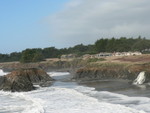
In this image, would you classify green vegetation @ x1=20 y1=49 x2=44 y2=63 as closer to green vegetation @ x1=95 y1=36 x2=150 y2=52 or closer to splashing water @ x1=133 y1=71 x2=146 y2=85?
green vegetation @ x1=95 y1=36 x2=150 y2=52

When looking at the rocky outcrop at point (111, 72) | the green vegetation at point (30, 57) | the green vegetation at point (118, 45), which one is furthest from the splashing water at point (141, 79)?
the green vegetation at point (30, 57)

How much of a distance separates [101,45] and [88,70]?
78317 mm

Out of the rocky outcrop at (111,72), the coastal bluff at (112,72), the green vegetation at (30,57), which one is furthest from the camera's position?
the green vegetation at (30,57)

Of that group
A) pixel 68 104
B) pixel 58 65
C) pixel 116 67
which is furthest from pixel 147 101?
pixel 58 65

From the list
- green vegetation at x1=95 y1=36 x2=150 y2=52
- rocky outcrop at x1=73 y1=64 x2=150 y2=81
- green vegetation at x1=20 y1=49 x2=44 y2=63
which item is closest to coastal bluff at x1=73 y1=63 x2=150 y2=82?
rocky outcrop at x1=73 y1=64 x2=150 y2=81

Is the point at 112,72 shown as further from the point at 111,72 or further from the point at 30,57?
the point at 30,57

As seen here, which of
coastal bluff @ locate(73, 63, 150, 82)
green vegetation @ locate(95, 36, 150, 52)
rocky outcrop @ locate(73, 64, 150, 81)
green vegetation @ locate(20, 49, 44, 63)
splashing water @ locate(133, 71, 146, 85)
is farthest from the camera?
green vegetation @ locate(20, 49, 44, 63)

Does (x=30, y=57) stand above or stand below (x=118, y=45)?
below

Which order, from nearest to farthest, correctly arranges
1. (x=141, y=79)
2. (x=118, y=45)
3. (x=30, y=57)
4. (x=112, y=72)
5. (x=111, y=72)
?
(x=141, y=79) < (x=112, y=72) < (x=111, y=72) < (x=118, y=45) < (x=30, y=57)

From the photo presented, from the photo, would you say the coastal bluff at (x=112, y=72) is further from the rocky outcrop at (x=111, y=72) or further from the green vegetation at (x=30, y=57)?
the green vegetation at (x=30, y=57)

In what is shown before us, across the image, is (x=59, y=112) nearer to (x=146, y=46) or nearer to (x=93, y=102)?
(x=93, y=102)

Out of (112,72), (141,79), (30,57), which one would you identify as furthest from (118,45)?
(141,79)

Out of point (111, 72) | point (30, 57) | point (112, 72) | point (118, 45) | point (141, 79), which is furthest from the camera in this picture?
point (30, 57)

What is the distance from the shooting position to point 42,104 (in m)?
26.0
